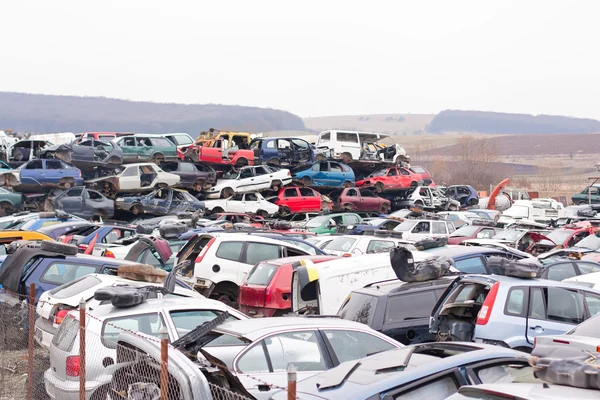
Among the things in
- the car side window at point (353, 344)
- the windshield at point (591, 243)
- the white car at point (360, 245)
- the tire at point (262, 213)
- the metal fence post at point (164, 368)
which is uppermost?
the metal fence post at point (164, 368)

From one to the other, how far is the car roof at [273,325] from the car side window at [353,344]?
0.26ft

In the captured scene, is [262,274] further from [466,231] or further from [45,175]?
[45,175]

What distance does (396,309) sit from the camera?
1041cm

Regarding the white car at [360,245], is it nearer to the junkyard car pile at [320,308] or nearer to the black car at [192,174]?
the junkyard car pile at [320,308]

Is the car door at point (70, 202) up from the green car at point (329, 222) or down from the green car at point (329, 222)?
up

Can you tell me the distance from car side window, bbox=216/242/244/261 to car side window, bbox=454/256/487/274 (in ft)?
13.6

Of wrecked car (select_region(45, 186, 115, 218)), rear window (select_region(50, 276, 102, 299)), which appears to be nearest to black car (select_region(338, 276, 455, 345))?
rear window (select_region(50, 276, 102, 299))

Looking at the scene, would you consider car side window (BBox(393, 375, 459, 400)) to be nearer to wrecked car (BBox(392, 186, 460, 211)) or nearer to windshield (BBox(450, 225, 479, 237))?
windshield (BBox(450, 225, 479, 237))

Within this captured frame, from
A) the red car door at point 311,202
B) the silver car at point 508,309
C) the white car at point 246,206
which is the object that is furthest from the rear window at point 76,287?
the red car door at point 311,202

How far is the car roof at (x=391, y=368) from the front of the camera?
5914mm

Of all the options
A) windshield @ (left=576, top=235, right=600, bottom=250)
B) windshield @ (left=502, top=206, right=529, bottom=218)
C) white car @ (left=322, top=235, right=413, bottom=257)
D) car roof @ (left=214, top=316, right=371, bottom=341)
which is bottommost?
windshield @ (left=502, top=206, right=529, bottom=218)

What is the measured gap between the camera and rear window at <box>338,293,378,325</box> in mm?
10258

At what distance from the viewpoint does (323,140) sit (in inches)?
1665

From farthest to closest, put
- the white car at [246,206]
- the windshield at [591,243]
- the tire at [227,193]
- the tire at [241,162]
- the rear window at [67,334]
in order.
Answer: the tire at [241,162] < the tire at [227,193] < the white car at [246,206] < the windshield at [591,243] < the rear window at [67,334]
